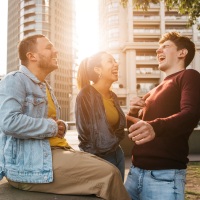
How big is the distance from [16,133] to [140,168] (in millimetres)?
952

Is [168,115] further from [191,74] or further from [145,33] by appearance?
[145,33]

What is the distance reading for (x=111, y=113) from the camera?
11.1 ft

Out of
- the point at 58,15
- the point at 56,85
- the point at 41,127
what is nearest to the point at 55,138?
the point at 41,127

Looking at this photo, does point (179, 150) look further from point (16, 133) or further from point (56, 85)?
point (56, 85)

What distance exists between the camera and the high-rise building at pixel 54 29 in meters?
92.6

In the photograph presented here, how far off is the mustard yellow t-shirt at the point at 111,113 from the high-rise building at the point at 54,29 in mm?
87933

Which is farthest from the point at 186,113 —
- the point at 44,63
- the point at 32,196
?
the point at 44,63

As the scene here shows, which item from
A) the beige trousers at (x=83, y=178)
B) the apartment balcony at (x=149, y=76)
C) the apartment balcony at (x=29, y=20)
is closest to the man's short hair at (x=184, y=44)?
the beige trousers at (x=83, y=178)

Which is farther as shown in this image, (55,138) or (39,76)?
(39,76)

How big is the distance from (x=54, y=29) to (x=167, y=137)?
97.0 m

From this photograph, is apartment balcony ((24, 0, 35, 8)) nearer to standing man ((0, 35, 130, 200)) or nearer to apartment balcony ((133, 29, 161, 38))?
apartment balcony ((133, 29, 161, 38))

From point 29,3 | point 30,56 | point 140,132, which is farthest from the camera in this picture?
point 29,3

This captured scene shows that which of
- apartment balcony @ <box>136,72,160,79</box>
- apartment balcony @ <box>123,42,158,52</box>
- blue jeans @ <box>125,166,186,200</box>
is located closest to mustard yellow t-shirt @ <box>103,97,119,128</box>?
blue jeans @ <box>125,166,186,200</box>

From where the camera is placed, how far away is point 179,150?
7.25ft
